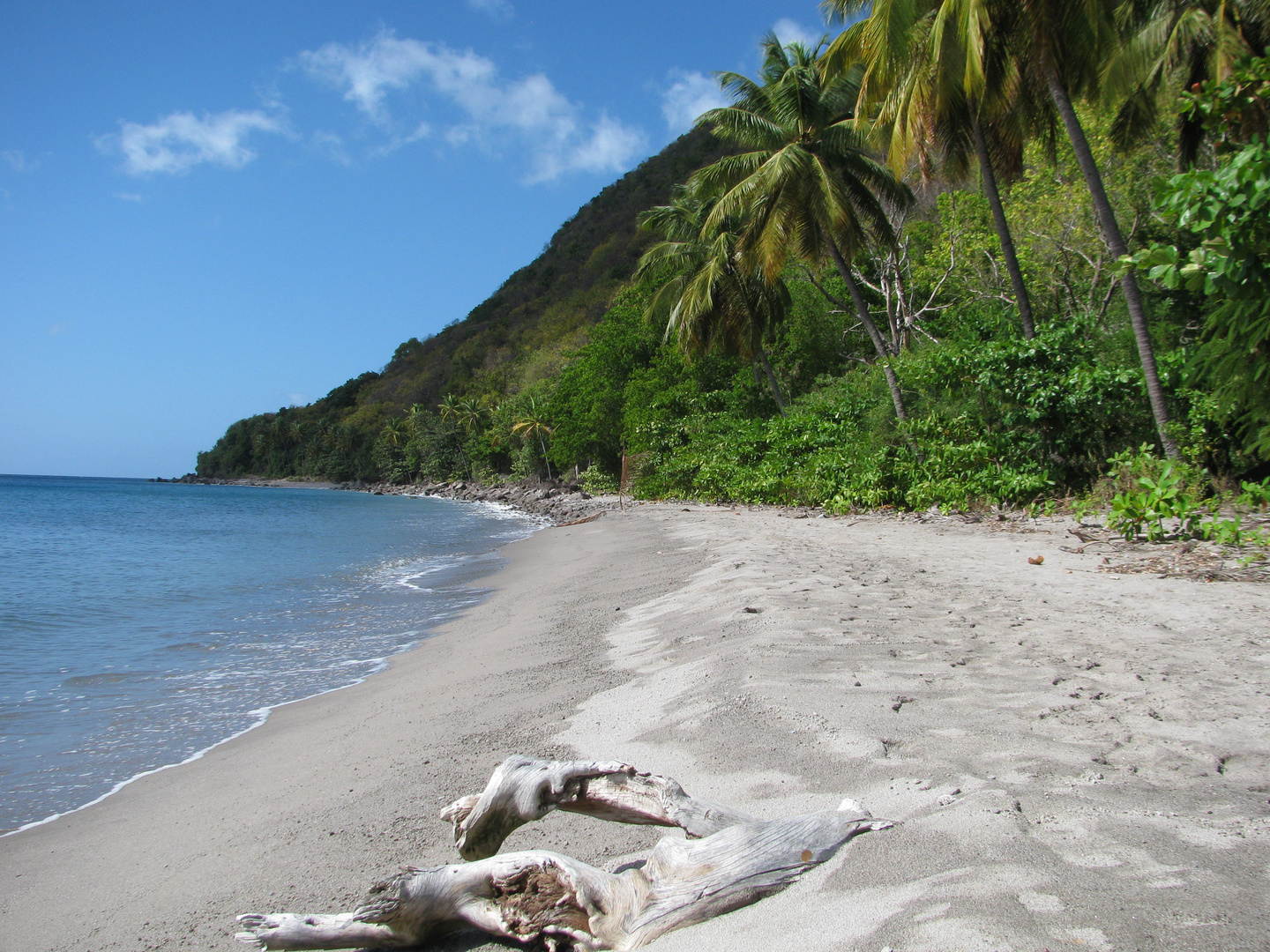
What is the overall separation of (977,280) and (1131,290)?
38.9 feet

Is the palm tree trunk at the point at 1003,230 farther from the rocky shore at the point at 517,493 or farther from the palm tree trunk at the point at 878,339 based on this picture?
the rocky shore at the point at 517,493

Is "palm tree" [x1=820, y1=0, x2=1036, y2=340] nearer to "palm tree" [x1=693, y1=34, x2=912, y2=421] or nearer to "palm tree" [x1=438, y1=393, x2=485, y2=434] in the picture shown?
"palm tree" [x1=693, y1=34, x2=912, y2=421]

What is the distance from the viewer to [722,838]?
6.74ft

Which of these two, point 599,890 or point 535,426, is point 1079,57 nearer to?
point 599,890

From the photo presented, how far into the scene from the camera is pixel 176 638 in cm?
800

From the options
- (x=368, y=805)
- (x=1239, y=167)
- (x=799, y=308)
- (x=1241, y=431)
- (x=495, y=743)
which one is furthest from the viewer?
(x=799, y=308)

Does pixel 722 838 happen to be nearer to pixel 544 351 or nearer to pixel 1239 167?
pixel 1239 167

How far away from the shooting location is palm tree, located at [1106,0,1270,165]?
34.7ft

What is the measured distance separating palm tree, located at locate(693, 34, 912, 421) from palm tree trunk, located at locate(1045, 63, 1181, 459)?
5152 mm

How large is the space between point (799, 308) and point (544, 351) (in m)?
Result: 37.3

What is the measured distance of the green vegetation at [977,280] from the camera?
6.82 meters

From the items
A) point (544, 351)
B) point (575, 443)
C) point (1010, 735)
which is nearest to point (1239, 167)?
point (1010, 735)

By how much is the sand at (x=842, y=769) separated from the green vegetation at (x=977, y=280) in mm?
2836

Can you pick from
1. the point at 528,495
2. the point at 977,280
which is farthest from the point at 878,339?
the point at 528,495
